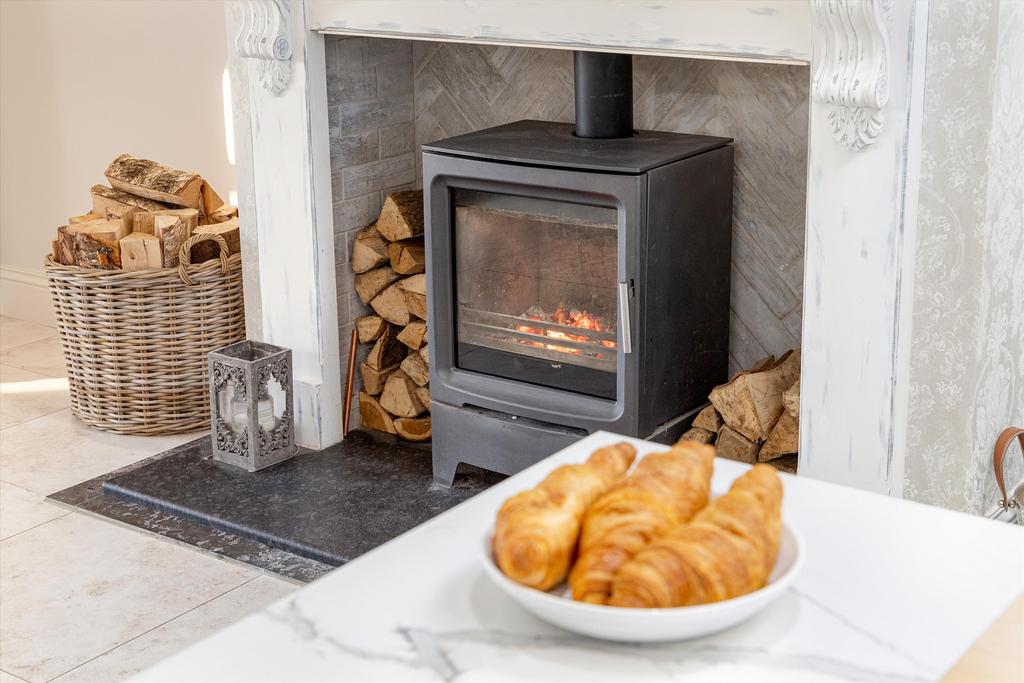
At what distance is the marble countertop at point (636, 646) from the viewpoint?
3.22 feet

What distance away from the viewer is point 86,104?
14.1 feet

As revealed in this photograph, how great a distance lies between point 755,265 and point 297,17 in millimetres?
1273

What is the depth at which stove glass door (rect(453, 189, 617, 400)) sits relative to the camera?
2.72m

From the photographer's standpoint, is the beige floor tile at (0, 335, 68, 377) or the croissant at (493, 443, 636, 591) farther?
the beige floor tile at (0, 335, 68, 377)

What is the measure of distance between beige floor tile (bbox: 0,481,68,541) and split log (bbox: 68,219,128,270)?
0.64m

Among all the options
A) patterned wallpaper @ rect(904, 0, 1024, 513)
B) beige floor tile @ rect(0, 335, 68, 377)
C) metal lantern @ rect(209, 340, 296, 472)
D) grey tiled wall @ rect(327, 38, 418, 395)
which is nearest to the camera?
patterned wallpaper @ rect(904, 0, 1024, 513)

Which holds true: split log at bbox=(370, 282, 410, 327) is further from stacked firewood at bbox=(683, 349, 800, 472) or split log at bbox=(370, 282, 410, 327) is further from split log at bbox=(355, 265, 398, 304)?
stacked firewood at bbox=(683, 349, 800, 472)

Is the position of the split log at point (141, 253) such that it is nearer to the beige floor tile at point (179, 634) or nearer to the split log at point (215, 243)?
the split log at point (215, 243)

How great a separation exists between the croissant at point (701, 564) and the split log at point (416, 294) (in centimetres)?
225

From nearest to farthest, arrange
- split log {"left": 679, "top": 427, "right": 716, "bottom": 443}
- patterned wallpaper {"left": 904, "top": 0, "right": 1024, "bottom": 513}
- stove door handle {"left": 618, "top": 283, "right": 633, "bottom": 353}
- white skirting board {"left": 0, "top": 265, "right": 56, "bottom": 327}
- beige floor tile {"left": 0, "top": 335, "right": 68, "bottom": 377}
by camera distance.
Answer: patterned wallpaper {"left": 904, "top": 0, "right": 1024, "bottom": 513} < stove door handle {"left": 618, "top": 283, "right": 633, "bottom": 353} < split log {"left": 679, "top": 427, "right": 716, "bottom": 443} < beige floor tile {"left": 0, "top": 335, "right": 68, "bottom": 377} < white skirting board {"left": 0, "top": 265, "right": 56, "bottom": 327}

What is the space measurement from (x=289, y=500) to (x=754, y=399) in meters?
1.12

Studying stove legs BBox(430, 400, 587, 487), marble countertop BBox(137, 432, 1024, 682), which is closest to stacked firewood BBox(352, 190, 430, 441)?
stove legs BBox(430, 400, 587, 487)

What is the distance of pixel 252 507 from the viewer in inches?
116

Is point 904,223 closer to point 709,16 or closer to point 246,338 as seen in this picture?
point 709,16
